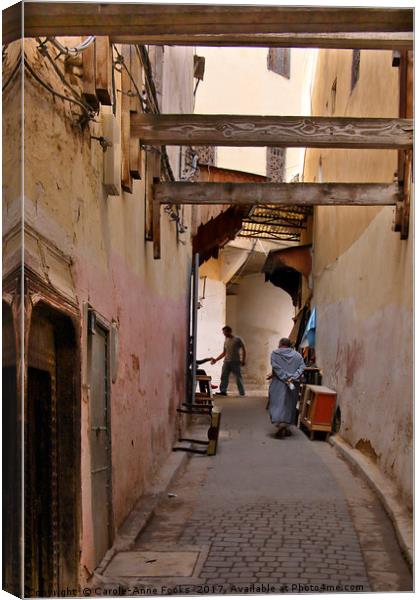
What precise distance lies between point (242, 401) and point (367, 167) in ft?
23.7

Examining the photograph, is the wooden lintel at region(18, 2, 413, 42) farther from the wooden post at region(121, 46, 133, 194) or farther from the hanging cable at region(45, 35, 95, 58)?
the wooden post at region(121, 46, 133, 194)

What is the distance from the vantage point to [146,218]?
24.6ft

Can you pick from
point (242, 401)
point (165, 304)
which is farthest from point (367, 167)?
point (242, 401)

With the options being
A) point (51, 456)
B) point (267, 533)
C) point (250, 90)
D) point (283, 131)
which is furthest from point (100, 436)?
point (250, 90)

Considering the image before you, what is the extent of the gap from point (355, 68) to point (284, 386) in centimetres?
405

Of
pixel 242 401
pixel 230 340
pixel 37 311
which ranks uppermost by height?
pixel 37 311

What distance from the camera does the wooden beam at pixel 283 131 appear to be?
5980 mm

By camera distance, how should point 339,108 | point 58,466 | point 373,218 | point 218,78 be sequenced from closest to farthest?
point 58,466
point 373,218
point 339,108
point 218,78

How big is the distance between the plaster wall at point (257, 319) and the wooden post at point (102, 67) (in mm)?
20240

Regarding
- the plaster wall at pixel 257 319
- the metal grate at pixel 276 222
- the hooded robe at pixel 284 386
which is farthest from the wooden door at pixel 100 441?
the plaster wall at pixel 257 319

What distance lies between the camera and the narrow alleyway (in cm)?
450

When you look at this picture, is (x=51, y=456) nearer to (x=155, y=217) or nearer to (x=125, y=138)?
(x=125, y=138)

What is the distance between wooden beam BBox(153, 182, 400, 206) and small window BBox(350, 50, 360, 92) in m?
3.12

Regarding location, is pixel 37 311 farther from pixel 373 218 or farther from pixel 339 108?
Answer: pixel 339 108
